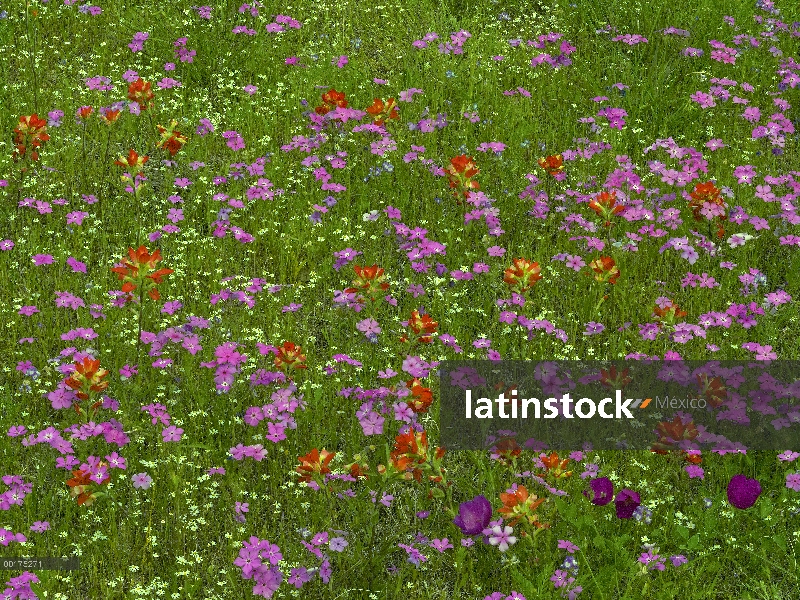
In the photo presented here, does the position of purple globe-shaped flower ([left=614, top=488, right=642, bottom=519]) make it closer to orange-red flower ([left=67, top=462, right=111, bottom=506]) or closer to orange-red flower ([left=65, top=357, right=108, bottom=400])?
orange-red flower ([left=67, top=462, right=111, bottom=506])

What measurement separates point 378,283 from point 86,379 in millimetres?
1332

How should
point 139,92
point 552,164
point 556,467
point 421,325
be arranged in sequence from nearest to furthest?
point 556,467 → point 421,325 → point 552,164 → point 139,92

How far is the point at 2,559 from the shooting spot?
336cm

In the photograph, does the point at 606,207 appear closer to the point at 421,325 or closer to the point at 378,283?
the point at 378,283

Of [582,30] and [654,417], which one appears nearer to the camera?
[654,417]

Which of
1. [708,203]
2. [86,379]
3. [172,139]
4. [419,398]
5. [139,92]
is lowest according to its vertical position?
[419,398]

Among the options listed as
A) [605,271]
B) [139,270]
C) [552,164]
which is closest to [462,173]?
[552,164]

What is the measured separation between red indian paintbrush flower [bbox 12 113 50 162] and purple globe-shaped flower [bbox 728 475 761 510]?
3.97 metres

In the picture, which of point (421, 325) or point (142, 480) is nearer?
point (142, 480)

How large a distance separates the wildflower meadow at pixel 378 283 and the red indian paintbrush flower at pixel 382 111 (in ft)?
0.10

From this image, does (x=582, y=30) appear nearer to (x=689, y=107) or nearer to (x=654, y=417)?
(x=689, y=107)

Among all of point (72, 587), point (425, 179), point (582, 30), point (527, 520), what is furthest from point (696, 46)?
point (72, 587)

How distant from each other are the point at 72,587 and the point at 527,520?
1609mm

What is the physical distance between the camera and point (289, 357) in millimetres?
3971
